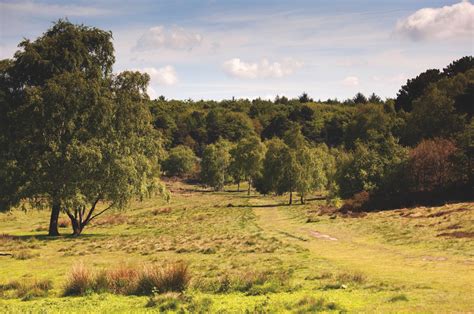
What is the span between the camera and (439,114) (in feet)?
248

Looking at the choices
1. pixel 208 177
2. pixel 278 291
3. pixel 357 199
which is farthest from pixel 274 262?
pixel 208 177

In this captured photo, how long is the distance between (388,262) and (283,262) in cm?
545

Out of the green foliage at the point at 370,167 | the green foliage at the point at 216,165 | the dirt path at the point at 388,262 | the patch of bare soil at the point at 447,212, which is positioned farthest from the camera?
the green foliage at the point at 216,165

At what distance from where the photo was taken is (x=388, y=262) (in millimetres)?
23750

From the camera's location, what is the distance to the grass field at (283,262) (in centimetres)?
1484

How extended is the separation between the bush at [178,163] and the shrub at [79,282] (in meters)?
135

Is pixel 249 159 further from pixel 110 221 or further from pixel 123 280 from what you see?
pixel 123 280

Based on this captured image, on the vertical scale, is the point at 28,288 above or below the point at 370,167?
below

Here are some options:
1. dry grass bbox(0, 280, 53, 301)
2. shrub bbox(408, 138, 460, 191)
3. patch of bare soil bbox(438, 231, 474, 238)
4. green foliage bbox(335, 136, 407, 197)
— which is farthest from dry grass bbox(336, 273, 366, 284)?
green foliage bbox(335, 136, 407, 197)

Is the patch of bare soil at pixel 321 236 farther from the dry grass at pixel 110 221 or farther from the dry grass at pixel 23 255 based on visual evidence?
the dry grass at pixel 110 221

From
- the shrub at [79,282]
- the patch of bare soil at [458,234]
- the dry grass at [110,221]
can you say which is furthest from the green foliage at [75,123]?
the patch of bare soil at [458,234]

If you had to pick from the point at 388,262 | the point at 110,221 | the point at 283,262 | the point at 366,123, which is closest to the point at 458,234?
the point at 388,262

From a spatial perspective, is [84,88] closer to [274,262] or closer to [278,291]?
[274,262]

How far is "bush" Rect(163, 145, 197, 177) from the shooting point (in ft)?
504
